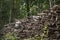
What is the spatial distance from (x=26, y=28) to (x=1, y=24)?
216 inches

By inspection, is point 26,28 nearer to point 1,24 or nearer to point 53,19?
point 53,19

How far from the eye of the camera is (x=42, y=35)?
11.4 metres

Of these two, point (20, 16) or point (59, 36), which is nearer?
point (59, 36)

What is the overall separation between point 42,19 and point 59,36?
269 cm

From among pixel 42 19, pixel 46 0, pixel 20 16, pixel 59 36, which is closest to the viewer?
pixel 59 36

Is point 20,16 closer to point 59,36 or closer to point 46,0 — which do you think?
point 46,0

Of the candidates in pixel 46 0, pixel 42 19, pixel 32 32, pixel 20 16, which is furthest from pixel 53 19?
pixel 20 16

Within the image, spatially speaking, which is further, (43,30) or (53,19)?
(43,30)

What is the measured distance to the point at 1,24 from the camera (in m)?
9.31

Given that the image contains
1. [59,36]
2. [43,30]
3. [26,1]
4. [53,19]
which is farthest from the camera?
[26,1]

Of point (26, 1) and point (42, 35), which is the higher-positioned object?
point (26, 1)

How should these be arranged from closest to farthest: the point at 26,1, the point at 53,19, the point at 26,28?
the point at 53,19 → the point at 26,28 → the point at 26,1

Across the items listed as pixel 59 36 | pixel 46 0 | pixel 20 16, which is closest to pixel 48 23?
pixel 59 36

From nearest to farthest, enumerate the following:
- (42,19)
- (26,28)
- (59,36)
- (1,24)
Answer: (1,24) < (59,36) < (42,19) < (26,28)
